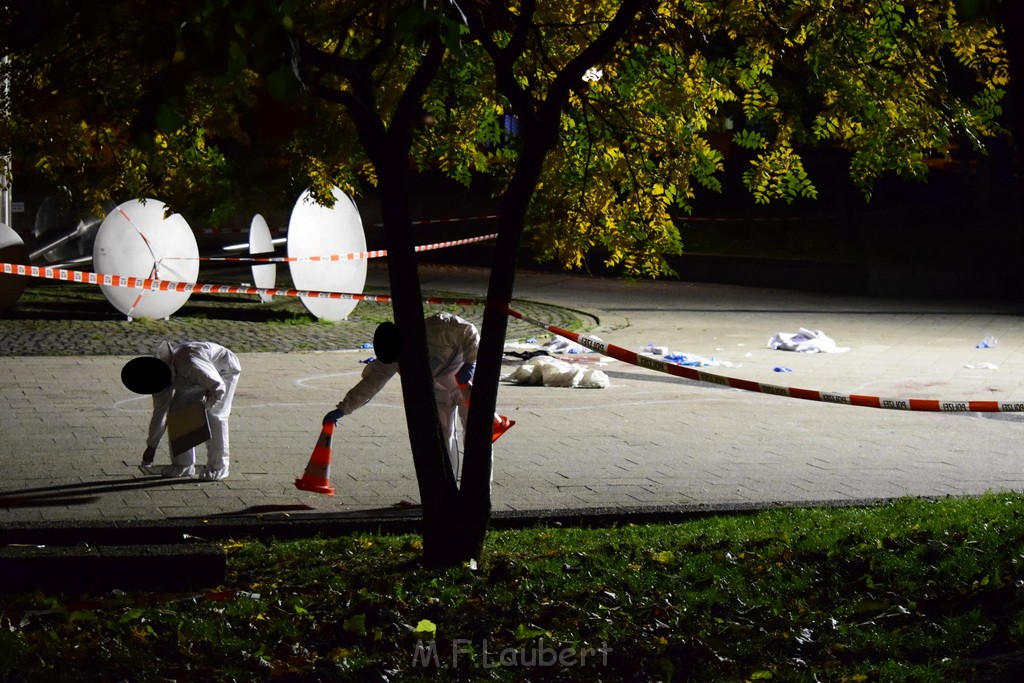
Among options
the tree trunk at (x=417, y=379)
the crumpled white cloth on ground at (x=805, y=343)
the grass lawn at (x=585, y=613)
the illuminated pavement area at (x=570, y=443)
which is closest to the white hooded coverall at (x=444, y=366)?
the illuminated pavement area at (x=570, y=443)

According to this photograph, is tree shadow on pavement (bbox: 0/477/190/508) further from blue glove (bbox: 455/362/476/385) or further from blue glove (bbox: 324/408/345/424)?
blue glove (bbox: 455/362/476/385)

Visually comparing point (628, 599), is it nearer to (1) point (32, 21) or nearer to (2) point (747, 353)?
(1) point (32, 21)

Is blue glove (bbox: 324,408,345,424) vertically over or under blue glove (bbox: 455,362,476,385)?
under

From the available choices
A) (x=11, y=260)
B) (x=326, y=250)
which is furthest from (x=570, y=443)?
(x=11, y=260)

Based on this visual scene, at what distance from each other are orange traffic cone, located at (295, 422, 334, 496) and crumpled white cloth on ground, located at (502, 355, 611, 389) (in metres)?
4.92

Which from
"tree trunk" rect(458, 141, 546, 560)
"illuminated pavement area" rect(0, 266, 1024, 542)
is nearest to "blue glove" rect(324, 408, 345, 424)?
"illuminated pavement area" rect(0, 266, 1024, 542)

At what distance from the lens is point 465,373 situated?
7.49 metres

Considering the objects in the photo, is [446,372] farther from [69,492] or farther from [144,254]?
[144,254]

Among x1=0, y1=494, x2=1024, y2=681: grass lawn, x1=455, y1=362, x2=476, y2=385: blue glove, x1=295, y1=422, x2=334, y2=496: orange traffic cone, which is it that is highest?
x1=455, y1=362, x2=476, y2=385: blue glove

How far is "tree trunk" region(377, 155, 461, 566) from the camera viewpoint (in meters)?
5.87

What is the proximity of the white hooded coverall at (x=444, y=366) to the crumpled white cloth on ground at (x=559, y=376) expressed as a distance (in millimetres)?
4552

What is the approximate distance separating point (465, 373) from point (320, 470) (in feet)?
3.23

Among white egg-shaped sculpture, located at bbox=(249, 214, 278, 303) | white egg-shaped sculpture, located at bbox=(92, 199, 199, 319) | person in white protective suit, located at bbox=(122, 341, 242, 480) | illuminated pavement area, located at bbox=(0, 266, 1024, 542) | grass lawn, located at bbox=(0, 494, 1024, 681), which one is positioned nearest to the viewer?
grass lawn, located at bbox=(0, 494, 1024, 681)

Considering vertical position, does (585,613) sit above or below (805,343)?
below
